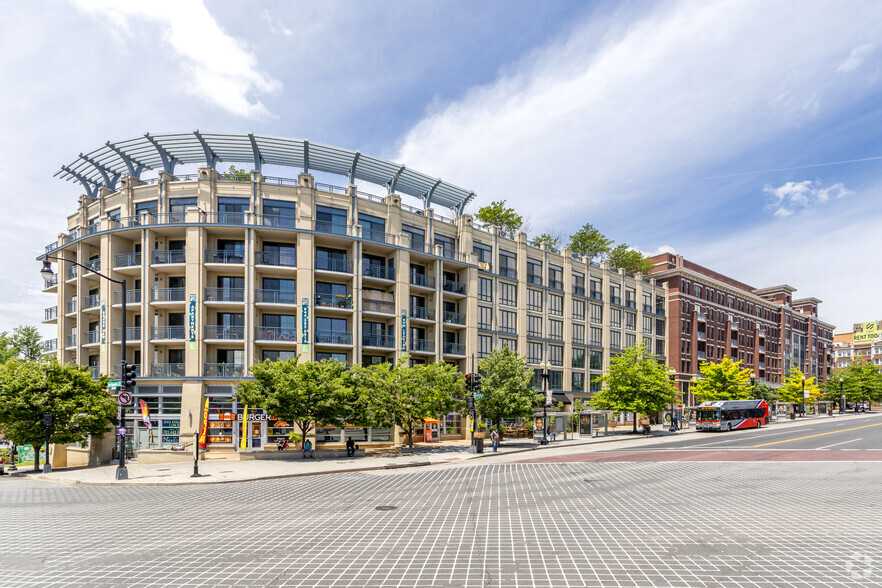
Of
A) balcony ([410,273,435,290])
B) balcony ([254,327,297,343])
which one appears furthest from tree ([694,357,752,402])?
balcony ([254,327,297,343])

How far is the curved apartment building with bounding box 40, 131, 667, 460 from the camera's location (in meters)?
36.9

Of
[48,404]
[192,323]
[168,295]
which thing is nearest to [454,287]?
[192,323]

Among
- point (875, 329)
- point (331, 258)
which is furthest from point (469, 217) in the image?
point (875, 329)

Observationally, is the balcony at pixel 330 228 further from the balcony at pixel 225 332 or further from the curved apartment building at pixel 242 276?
the balcony at pixel 225 332

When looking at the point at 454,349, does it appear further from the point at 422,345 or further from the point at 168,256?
the point at 168,256

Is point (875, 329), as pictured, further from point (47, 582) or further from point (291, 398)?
point (47, 582)

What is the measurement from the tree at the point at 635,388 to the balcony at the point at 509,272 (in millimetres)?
12866

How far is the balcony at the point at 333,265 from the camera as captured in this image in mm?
39969

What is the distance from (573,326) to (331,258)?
1243 inches

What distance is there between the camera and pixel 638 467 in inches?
971

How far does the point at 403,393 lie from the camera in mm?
33625

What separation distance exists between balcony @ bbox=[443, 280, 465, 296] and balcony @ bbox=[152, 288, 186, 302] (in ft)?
69.3

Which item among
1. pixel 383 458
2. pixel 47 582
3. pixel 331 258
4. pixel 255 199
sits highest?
pixel 255 199

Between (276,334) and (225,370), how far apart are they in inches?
164
